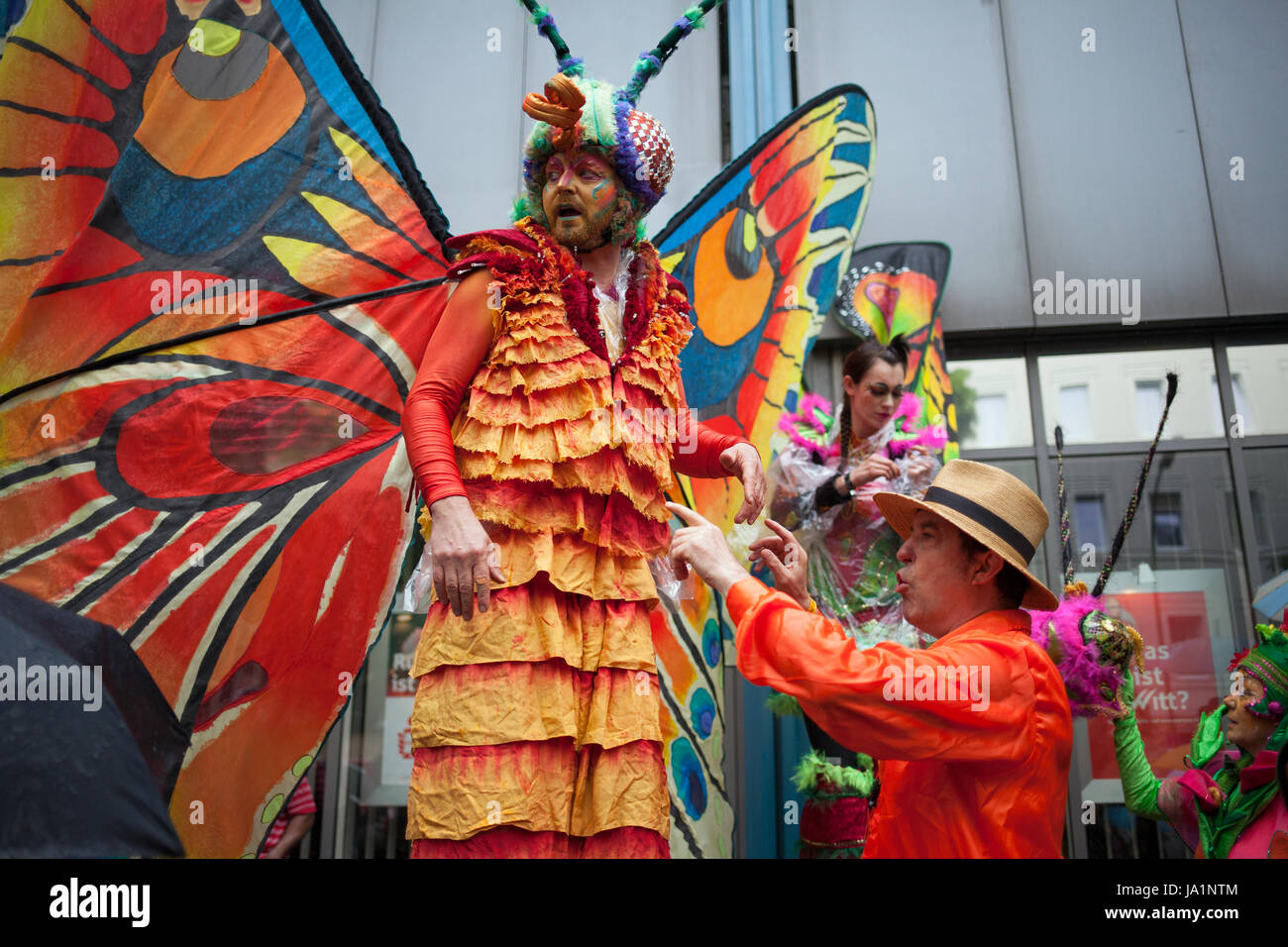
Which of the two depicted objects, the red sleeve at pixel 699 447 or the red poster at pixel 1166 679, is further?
the red poster at pixel 1166 679

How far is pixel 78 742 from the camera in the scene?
6.75 feet

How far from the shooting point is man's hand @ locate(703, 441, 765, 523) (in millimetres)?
2074

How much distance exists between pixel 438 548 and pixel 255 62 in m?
1.56

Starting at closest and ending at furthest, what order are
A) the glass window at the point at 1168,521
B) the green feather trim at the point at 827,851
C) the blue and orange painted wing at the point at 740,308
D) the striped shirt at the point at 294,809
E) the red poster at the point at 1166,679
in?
the blue and orange painted wing at the point at 740,308, the green feather trim at the point at 827,851, the striped shirt at the point at 294,809, the red poster at the point at 1166,679, the glass window at the point at 1168,521

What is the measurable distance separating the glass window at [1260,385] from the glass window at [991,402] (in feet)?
3.30

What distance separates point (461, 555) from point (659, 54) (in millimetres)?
1407

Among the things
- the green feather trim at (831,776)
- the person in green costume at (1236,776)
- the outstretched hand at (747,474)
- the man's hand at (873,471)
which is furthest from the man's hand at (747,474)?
the green feather trim at (831,776)

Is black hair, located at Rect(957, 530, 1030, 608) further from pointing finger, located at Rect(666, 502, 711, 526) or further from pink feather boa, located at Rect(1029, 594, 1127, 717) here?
pink feather boa, located at Rect(1029, 594, 1127, 717)

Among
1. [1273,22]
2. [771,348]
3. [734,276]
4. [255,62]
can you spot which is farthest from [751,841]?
[1273,22]

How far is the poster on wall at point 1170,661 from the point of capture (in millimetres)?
4441

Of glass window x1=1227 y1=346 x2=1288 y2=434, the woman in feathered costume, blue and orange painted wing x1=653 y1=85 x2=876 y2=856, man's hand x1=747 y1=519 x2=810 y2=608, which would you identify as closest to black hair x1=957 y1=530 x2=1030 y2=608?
man's hand x1=747 y1=519 x2=810 y2=608

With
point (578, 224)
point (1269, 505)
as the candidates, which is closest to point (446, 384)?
point (578, 224)

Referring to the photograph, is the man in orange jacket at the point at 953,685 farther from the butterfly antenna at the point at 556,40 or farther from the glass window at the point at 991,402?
the glass window at the point at 991,402
